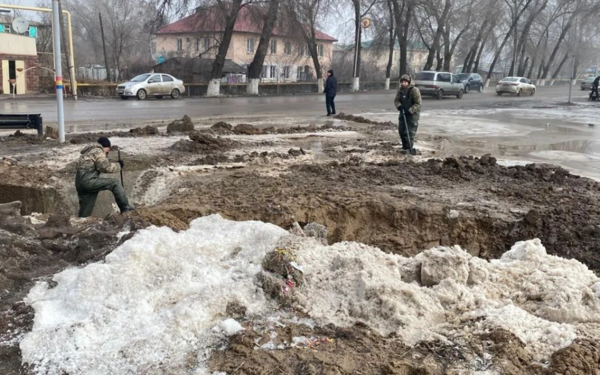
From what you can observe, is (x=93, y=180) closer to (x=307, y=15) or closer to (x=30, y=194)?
(x=30, y=194)

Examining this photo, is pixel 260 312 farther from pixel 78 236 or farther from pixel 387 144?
pixel 387 144

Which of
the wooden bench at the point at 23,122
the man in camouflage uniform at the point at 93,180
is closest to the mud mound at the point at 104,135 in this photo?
the wooden bench at the point at 23,122

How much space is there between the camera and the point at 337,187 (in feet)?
25.4

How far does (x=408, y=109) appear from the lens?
1089 cm

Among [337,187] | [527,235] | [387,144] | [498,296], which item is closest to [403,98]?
[387,144]

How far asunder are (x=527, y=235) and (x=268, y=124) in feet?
34.5

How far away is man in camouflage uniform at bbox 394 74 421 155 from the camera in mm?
10836

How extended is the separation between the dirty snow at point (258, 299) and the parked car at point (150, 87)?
2367cm

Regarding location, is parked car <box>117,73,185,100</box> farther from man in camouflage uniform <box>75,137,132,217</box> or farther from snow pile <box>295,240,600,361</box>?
snow pile <box>295,240,600,361</box>

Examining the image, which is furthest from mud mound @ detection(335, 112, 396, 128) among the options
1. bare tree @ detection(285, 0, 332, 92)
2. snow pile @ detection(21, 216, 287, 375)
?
bare tree @ detection(285, 0, 332, 92)

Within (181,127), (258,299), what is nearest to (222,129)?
(181,127)

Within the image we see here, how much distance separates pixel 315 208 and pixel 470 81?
40.1 m

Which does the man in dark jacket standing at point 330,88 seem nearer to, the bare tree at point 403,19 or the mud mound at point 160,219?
the mud mound at point 160,219

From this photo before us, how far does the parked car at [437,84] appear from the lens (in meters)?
30.9
